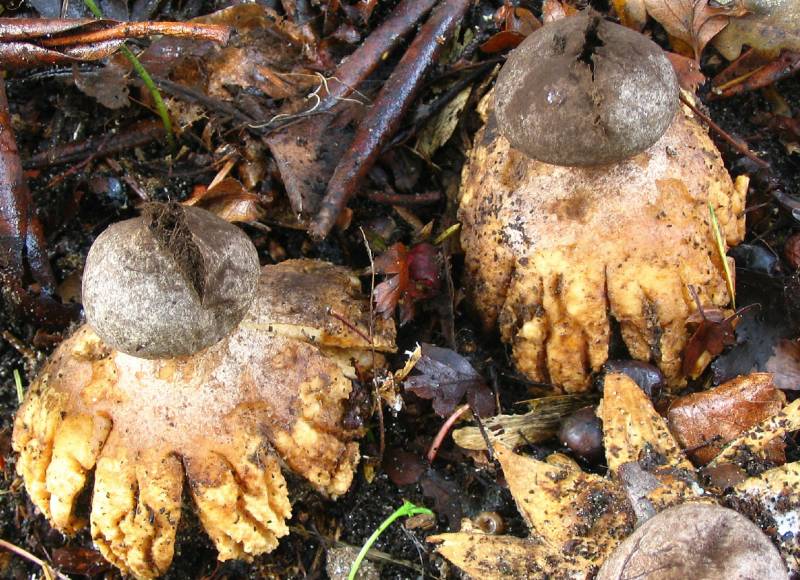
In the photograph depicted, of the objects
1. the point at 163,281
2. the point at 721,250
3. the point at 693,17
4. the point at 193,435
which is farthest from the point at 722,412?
the point at 163,281

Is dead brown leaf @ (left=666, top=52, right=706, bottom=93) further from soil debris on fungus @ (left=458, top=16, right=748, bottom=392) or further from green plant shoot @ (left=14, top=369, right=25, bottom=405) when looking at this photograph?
green plant shoot @ (left=14, top=369, right=25, bottom=405)

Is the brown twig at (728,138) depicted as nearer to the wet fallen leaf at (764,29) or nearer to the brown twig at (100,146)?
the wet fallen leaf at (764,29)

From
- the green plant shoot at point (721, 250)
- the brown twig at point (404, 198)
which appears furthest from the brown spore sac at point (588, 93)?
the brown twig at point (404, 198)

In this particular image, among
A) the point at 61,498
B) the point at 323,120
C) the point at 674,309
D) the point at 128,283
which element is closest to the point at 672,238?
the point at 674,309

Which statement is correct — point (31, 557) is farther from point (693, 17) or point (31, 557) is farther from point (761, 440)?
point (693, 17)

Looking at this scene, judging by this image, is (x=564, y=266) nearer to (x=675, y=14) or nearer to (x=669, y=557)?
(x=669, y=557)

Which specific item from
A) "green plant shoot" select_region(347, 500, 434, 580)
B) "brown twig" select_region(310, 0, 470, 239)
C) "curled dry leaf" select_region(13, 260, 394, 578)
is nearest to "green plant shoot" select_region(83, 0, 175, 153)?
"brown twig" select_region(310, 0, 470, 239)
